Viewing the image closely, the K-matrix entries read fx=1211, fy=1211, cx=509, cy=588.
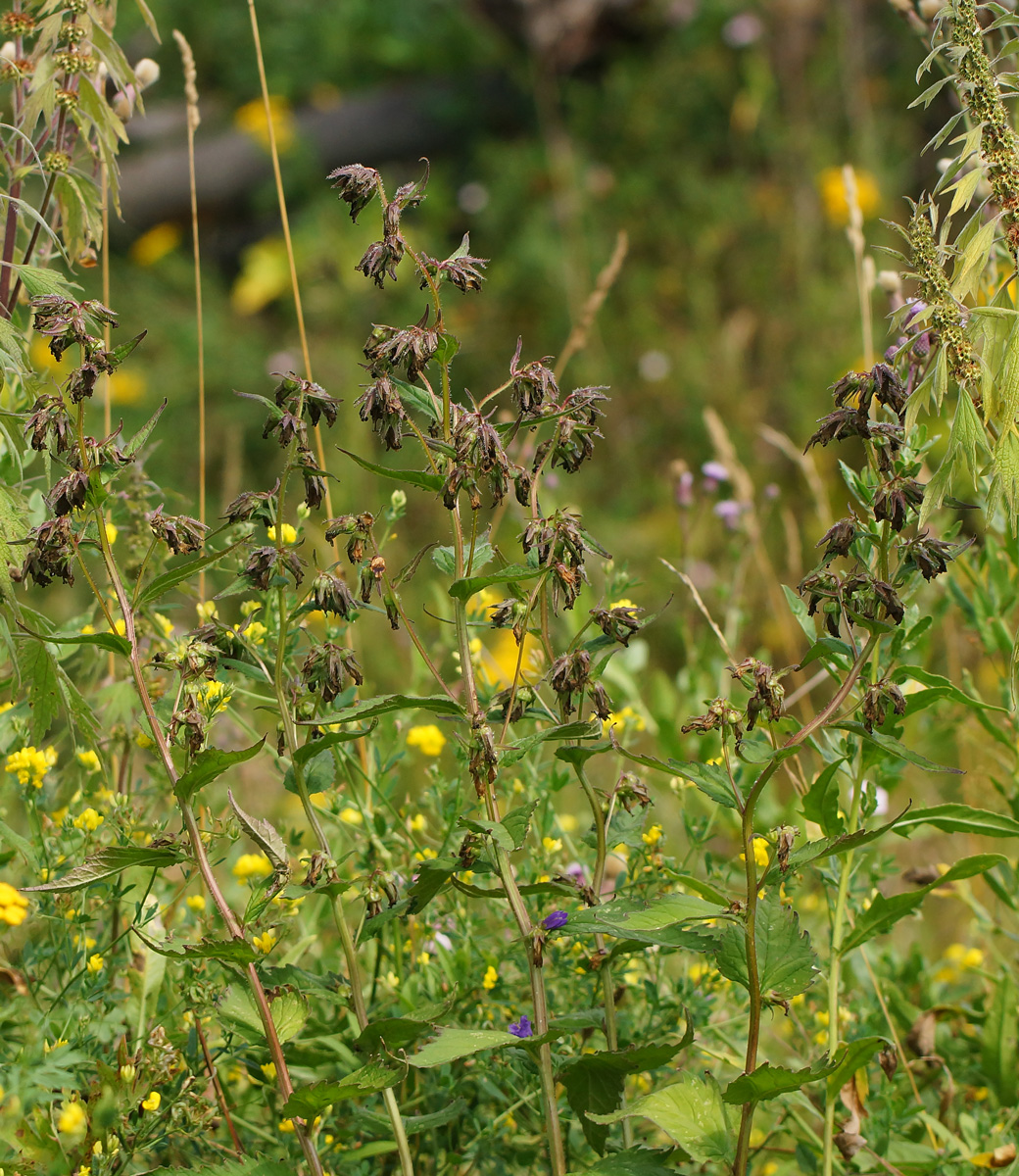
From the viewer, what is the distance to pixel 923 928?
2803 millimetres

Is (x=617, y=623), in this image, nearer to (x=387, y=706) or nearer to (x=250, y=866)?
(x=387, y=706)

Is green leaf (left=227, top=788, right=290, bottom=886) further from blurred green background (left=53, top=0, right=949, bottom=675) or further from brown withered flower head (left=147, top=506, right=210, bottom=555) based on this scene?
blurred green background (left=53, top=0, right=949, bottom=675)

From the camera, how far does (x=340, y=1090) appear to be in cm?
104

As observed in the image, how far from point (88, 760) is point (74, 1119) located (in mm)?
510

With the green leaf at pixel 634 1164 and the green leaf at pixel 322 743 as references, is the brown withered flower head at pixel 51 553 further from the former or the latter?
the green leaf at pixel 634 1164

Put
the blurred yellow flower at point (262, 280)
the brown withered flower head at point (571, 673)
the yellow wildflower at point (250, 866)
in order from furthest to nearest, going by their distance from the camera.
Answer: the blurred yellow flower at point (262, 280), the yellow wildflower at point (250, 866), the brown withered flower head at point (571, 673)

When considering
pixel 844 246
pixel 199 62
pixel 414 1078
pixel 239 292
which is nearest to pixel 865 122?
pixel 844 246

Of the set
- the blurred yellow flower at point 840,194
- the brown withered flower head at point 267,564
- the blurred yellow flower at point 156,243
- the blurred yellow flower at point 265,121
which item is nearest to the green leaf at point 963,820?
the brown withered flower head at point 267,564

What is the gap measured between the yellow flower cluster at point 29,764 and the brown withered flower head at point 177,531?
382 millimetres

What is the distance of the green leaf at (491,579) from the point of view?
0.99 metres

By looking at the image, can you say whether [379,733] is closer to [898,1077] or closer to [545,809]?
[545,809]

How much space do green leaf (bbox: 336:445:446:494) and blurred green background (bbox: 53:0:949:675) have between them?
3.01 meters

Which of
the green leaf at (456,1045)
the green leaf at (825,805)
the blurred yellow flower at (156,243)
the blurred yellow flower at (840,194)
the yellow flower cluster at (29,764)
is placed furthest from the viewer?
Result: the blurred yellow flower at (156,243)

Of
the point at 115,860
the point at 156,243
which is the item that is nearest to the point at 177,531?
the point at 115,860
